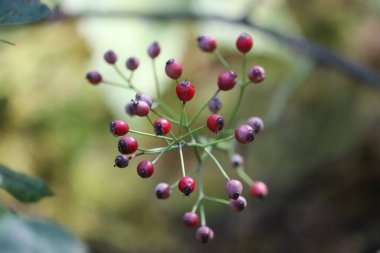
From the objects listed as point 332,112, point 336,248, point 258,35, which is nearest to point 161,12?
point 258,35

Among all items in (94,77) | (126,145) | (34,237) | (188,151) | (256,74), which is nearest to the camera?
(34,237)

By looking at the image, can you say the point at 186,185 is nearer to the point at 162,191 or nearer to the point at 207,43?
the point at 162,191

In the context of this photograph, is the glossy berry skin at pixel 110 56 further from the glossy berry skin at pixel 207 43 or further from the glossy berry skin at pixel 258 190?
the glossy berry skin at pixel 258 190

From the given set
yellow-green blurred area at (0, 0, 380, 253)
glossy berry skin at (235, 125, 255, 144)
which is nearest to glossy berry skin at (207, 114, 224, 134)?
glossy berry skin at (235, 125, 255, 144)

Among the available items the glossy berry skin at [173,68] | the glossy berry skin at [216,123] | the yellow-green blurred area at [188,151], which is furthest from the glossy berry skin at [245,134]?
the yellow-green blurred area at [188,151]

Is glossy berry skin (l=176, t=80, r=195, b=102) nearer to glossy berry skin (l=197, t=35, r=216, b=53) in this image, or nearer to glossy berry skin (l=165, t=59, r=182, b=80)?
glossy berry skin (l=165, t=59, r=182, b=80)

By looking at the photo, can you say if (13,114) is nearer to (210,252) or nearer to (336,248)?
(210,252)

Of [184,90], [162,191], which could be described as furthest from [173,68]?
[162,191]
